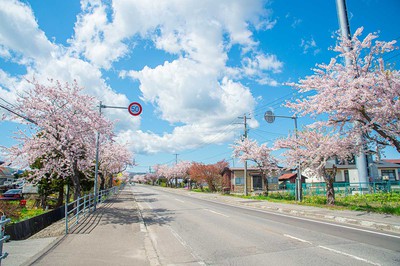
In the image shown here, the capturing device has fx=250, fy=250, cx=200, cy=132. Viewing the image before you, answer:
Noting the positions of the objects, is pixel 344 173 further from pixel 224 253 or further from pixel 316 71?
pixel 224 253

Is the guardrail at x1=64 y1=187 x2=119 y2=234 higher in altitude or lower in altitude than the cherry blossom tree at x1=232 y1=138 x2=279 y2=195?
lower

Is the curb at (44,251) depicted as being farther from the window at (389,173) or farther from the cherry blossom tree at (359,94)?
the window at (389,173)

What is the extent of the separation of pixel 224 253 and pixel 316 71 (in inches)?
402

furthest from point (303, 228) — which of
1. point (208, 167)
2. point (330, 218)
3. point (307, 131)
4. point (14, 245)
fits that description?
point (208, 167)

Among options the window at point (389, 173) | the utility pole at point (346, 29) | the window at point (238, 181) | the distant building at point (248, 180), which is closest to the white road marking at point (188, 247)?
the utility pole at point (346, 29)

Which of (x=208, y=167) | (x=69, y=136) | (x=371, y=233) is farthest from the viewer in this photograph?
(x=208, y=167)

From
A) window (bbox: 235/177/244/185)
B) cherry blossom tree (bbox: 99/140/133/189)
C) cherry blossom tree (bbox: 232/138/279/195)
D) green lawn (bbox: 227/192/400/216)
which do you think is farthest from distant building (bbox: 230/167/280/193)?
green lawn (bbox: 227/192/400/216)

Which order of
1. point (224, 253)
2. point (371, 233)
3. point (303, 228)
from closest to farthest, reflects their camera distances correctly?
point (224, 253), point (371, 233), point (303, 228)

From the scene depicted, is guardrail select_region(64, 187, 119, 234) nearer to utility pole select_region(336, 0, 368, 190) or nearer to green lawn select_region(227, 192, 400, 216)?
green lawn select_region(227, 192, 400, 216)

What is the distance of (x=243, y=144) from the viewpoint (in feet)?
108

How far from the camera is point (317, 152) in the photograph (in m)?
17.5

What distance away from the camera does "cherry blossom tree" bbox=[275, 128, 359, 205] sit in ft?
50.2

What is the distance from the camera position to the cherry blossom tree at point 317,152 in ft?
50.2

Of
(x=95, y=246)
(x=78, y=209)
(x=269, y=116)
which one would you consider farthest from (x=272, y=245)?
(x=269, y=116)
